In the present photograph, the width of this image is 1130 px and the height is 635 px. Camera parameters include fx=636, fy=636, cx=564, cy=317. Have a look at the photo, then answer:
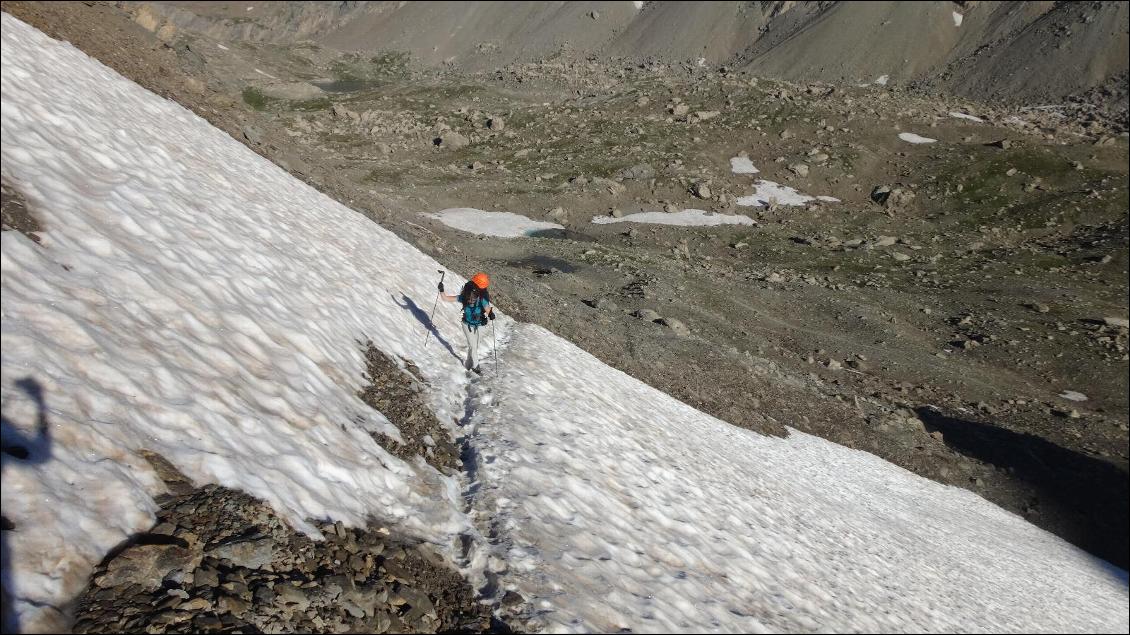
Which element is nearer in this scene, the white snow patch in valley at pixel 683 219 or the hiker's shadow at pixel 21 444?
the hiker's shadow at pixel 21 444

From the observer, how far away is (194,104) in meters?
24.4

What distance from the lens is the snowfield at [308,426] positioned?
6.39m

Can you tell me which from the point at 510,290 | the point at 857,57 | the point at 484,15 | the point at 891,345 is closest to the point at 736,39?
the point at 857,57

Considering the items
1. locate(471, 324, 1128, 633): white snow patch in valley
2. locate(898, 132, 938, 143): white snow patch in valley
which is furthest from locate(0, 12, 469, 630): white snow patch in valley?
locate(898, 132, 938, 143): white snow patch in valley

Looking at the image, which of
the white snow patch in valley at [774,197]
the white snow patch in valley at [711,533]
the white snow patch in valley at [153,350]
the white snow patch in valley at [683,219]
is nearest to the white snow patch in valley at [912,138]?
the white snow patch in valley at [774,197]

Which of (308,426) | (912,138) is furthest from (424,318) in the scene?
(912,138)

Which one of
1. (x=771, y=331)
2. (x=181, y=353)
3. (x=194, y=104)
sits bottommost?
(x=181, y=353)

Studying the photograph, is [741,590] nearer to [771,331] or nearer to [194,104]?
[194,104]

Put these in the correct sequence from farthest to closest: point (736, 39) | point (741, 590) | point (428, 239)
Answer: point (736, 39), point (428, 239), point (741, 590)

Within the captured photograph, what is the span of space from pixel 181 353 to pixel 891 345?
4569 centimetres

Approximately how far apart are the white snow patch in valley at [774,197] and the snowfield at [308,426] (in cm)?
5253

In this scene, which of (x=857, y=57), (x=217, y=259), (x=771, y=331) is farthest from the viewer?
(x=857, y=57)

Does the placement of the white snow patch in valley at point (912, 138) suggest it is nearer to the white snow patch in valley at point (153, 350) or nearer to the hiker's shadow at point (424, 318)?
the hiker's shadow at point (424, 318)

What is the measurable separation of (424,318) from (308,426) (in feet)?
29.0
